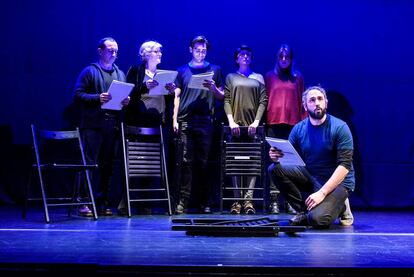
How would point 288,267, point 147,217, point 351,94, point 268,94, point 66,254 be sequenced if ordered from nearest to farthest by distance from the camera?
point 288,267 < point 66,254 < point 147,217 < point 268,94 < point 351,94

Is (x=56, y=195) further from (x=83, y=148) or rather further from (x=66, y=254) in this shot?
(x=66, y=254)

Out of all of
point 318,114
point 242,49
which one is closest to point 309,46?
point 242,49

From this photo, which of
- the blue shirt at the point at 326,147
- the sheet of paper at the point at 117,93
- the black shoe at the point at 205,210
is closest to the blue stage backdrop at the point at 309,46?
the sheet of paper at the point at 117,93

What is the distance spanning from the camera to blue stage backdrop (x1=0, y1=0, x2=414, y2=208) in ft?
20.5

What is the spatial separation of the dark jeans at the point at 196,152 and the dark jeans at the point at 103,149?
2.23 ft

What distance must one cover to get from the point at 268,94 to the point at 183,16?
1301 millimetres

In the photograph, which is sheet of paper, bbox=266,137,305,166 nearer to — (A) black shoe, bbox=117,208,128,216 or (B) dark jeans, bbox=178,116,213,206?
(B) dark jeans, bbox=178,116,213,206

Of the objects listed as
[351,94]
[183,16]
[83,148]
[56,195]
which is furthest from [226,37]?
[56,195]

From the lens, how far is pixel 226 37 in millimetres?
6250

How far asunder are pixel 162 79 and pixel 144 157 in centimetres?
79

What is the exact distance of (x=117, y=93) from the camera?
17.0 feet

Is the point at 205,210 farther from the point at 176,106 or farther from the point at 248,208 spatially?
the point at 176,106

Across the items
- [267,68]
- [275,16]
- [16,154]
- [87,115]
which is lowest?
[16,154]

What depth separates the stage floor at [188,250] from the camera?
9.01 feet
